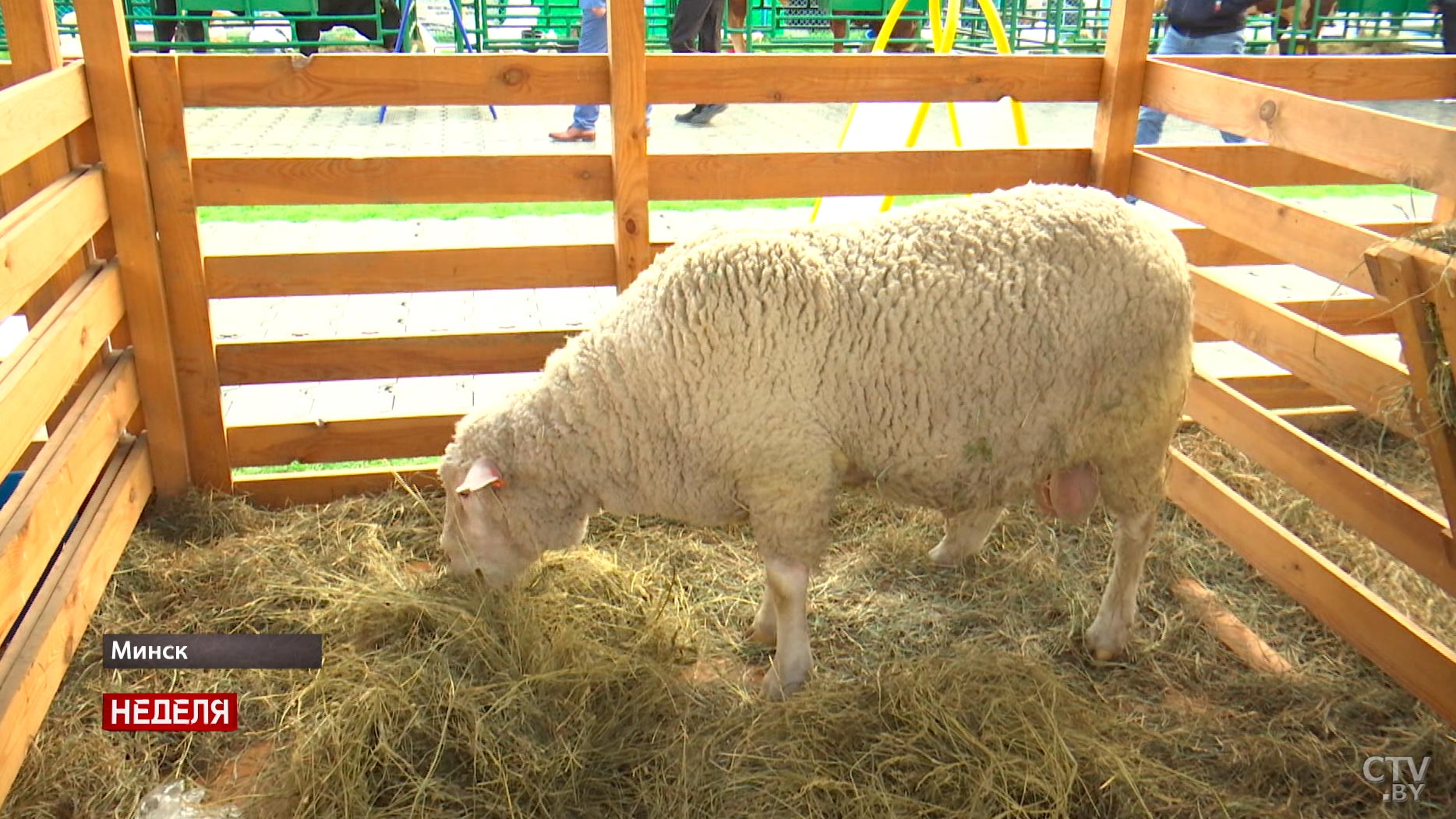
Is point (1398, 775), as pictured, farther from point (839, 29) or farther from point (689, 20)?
point (839, 29)

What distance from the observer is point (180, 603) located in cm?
332

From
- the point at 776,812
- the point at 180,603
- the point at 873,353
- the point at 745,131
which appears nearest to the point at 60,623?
the point at 180,603

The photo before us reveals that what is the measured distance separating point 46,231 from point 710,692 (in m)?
1.99

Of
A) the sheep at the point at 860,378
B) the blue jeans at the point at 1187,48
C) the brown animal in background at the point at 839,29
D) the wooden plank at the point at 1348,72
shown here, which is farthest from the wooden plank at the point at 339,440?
the brown animal in background at the point at 839,29

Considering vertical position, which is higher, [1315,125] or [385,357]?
[1315,125]

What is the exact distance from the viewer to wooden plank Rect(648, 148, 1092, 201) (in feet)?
12.0

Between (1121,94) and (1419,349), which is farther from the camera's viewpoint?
(1121,94)

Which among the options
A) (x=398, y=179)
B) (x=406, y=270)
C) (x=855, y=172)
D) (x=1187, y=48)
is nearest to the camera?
(x=398, y=179)

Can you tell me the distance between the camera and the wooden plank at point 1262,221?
2.86m

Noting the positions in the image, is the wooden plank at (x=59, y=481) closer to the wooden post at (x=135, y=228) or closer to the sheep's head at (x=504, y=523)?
the wooden post at (x=135, y=228)

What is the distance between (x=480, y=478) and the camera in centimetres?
285

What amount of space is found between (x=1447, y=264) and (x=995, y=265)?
3.53 feet

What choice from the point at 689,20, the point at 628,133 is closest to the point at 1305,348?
the point at 628,133

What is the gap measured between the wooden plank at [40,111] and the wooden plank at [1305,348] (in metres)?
3.02
